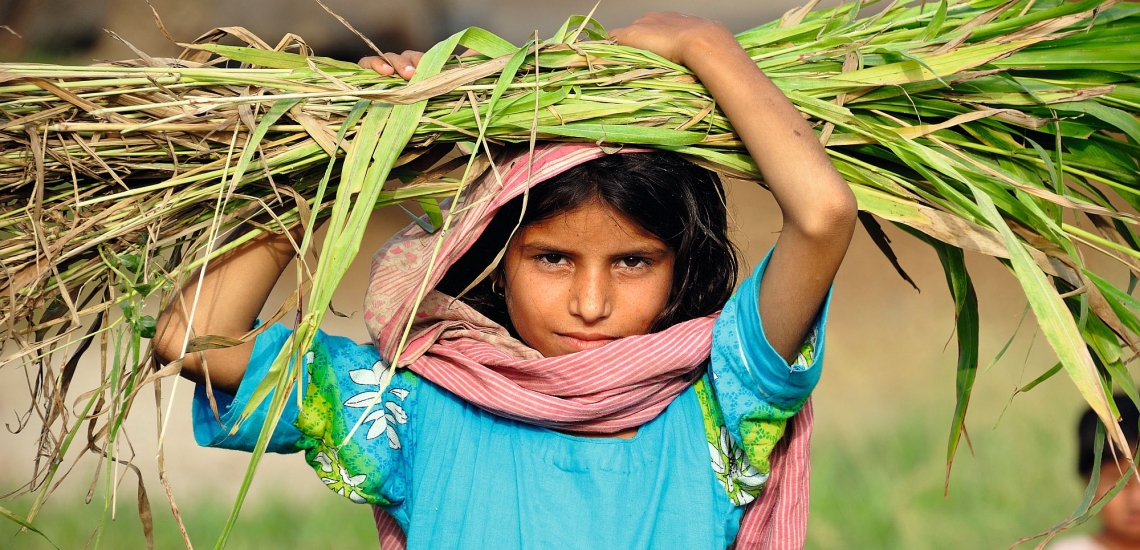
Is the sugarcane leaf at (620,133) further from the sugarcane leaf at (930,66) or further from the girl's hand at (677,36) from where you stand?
the sugarcane leaf at (930,66)

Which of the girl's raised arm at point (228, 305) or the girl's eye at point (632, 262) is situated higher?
the girl's eye at point (632, 262)

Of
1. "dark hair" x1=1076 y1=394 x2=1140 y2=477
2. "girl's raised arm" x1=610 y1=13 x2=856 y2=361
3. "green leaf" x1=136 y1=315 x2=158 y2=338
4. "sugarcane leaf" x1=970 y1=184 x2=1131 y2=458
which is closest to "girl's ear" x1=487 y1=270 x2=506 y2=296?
"girl's raised arm" x1=610 y1=13 x2=856 y2=361

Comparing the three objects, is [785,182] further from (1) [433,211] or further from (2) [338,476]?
(2) [338,476]

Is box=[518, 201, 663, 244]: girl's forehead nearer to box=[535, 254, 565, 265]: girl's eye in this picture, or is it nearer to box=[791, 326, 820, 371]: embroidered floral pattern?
box=[535, 254, 565, 265]: girl's eye

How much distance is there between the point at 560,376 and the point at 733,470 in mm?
329

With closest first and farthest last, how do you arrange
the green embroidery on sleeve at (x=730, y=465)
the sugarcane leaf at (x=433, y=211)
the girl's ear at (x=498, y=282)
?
the sugarcane leaf at (x=433, y=211) < the green embroidery on sleeve at (x=730, y=465) < the girl's ear at (x=498, y=282)

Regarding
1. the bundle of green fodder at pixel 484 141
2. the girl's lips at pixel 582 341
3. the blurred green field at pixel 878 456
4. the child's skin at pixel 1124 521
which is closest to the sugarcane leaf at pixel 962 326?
the bundle of green fodder at pixel 484 141

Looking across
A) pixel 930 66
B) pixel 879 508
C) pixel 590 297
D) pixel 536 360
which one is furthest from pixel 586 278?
pixel 879 508

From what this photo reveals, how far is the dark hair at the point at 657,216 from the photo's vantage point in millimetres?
1816

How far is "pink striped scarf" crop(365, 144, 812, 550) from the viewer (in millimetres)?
1705

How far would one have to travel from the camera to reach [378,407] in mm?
1785

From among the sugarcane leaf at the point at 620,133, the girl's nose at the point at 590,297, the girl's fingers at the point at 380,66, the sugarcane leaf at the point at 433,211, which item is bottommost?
the girl's nose at the point at 590,297

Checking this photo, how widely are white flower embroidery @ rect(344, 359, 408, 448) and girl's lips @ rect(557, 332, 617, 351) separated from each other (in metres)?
0.29

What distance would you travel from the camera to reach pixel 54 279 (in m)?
1.60
